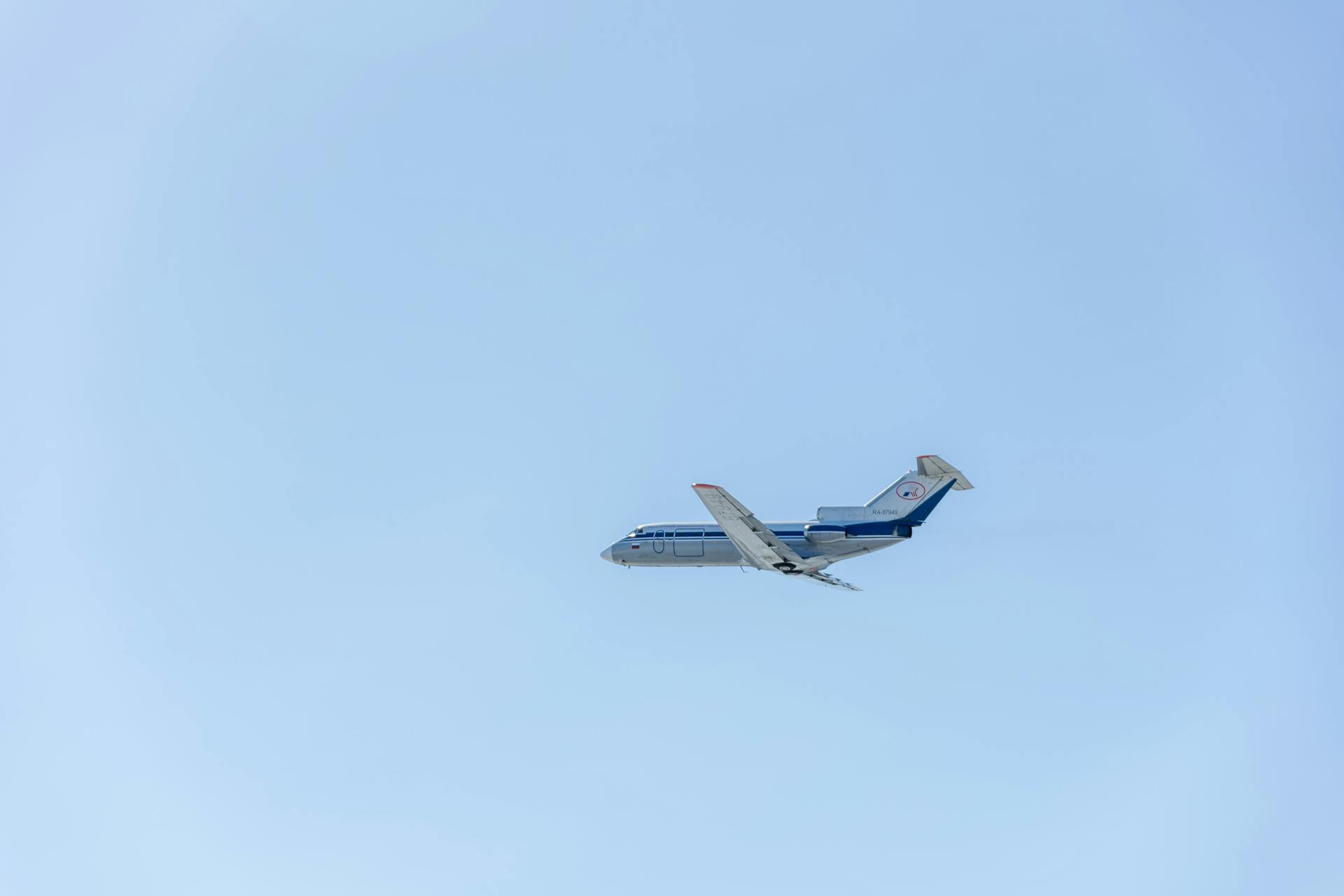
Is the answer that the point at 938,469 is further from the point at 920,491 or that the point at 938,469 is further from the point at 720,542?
the point at 720,542

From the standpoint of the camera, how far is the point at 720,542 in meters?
104

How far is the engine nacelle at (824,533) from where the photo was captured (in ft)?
326

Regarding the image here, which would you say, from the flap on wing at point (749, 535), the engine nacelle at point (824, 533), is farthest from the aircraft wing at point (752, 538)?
the engine nacelle at point (824, 533)

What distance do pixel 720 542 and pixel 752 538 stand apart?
657cm

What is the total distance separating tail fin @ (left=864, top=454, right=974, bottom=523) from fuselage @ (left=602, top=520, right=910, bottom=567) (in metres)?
1.29

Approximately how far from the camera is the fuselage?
9938 cm

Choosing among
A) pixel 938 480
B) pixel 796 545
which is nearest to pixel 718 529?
pixel 796 545


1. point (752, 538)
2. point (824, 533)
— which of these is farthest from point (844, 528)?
point (752, 538)

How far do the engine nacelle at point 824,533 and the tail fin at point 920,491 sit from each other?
2.86 meters

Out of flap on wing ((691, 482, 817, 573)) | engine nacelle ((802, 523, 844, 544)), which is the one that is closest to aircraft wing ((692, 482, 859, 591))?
flap on wing ((691, 482, 817, 573))

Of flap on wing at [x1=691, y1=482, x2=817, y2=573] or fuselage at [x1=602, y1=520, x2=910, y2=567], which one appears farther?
fuselage at [x1=602, y1=520, x2=910, y2=567]

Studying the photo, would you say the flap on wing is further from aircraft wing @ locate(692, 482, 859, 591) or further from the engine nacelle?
the engine nacelle

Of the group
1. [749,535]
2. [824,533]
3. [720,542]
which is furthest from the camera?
[720,542]

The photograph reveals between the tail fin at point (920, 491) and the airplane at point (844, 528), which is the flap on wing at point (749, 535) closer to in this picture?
the airplane at point (844, 528)
